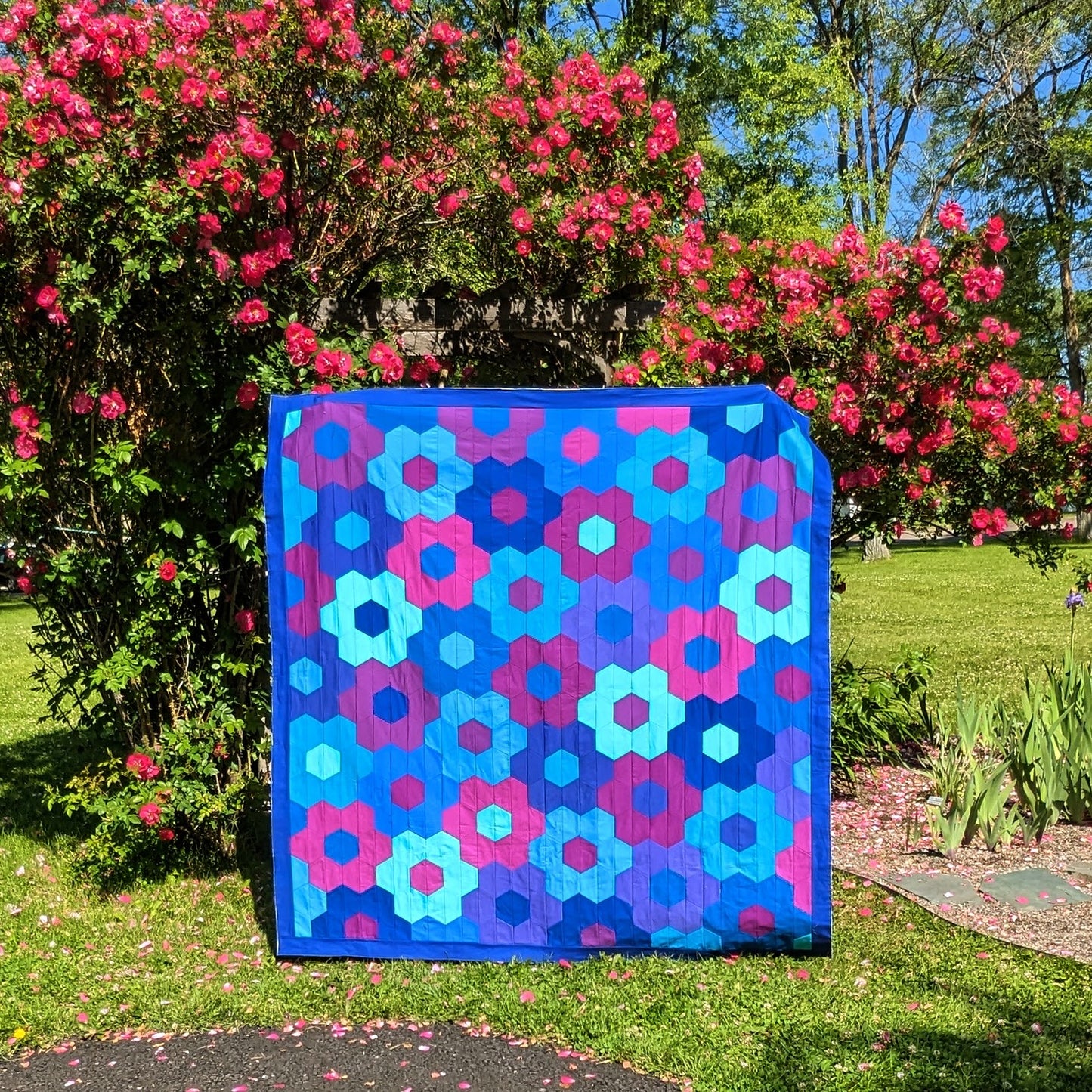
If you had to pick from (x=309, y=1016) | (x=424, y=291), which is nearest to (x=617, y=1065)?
(x=309, y=1016)

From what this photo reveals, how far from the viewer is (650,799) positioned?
133 inches

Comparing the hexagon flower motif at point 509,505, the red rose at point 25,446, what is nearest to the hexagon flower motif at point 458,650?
the hexagon flower motif at point 509,505

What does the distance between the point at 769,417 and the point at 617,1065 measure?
1.90m

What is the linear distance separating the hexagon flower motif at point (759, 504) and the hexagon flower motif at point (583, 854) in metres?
1.00

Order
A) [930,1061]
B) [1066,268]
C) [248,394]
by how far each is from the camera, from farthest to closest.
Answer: [1066,268]
[248,394]
[930,1061]

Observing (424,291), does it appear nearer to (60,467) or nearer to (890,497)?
(60,467)

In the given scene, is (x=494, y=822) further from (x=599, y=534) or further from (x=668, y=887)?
(x=599, y=534)

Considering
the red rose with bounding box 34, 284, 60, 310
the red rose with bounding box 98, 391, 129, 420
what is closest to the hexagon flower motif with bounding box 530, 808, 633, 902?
the red rose with bounding box 98, 391, 129, 420

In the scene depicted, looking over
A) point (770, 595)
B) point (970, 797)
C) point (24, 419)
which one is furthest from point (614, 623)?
point (24, 419)

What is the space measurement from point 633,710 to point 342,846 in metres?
1.06

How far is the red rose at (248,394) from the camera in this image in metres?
3.86

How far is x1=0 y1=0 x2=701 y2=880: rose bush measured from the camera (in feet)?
12.1

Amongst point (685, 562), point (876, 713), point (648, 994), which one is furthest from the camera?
point (876, 713)

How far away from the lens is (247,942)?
3.74 m
